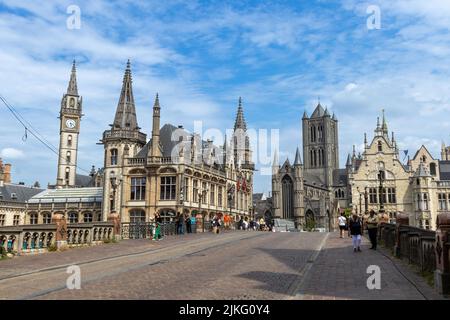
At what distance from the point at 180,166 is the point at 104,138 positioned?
46.2ft

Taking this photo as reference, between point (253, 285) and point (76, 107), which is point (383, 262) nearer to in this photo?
point (253, 285)

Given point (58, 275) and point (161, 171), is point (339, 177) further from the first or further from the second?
point (58, 275)

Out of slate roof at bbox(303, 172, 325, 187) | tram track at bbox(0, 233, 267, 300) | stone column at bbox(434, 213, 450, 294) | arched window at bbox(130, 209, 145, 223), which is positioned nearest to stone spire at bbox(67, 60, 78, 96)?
arched window at bbox(130, 209, 145, 223)

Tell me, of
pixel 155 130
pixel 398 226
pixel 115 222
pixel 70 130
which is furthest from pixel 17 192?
pixel 398 226

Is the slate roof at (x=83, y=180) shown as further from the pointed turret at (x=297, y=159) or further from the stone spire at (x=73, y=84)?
the pointed turret at (x=297, y=159)

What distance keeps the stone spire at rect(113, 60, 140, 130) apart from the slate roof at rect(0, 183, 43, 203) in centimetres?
2520

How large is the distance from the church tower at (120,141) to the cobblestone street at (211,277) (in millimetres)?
35721

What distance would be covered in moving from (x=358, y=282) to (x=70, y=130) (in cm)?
8889

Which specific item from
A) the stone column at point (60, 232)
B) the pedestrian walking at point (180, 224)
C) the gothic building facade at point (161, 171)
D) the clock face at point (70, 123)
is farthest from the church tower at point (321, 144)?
the stone column at point (60, 232)

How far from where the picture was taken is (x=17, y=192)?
71.8m

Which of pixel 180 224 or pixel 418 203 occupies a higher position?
pixel 418 203

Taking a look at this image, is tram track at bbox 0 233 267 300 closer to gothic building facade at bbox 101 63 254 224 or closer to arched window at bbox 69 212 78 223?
gothic building facade at bbox 101 63 254 224

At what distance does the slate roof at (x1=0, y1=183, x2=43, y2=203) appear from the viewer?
69.2 m

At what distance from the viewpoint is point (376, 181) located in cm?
7650
